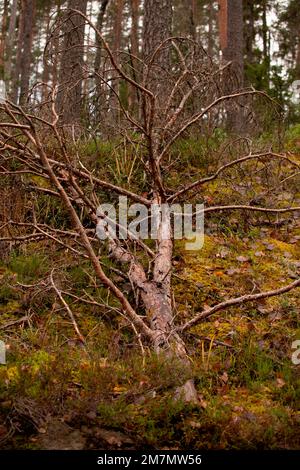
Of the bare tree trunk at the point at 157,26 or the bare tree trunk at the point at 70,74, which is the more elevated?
the bare tree trunk at the point at 157,26

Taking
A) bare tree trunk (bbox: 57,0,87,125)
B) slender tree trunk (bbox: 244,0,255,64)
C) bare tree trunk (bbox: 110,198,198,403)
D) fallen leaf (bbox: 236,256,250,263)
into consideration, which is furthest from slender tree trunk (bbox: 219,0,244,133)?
slender tree trunk (bbox: 244,0,255,64)

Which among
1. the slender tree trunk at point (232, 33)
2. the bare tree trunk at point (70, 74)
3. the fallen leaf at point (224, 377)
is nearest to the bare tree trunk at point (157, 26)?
the bare tree trunk at point (70, 74)

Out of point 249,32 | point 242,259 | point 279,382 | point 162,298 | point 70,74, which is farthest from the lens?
point 249,32

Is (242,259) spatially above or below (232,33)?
below

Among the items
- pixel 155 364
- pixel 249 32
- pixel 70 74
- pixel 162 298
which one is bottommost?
pixel 155 364

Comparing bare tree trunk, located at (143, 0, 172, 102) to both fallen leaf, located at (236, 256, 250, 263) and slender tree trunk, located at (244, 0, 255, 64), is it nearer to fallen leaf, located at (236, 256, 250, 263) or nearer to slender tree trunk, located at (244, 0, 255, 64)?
fallen leaf, located at (236, 256, 250, 263)

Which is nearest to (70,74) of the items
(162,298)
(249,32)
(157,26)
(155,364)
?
(157,26)

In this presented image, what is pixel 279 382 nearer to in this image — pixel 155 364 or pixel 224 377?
pixel 224 377

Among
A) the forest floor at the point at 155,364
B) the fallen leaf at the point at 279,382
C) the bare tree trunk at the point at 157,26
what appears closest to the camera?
the forest floor at the point at 155,364

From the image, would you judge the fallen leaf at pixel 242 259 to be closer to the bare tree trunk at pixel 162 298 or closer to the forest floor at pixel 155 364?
the forest floor at pixel 155 364

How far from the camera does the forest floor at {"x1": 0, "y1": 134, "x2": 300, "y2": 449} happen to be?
3039 mm

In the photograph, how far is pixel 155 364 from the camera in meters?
3.47

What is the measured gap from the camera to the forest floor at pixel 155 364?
120 inches

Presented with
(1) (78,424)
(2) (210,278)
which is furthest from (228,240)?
(1) (78,424)
